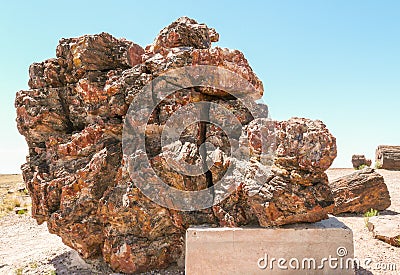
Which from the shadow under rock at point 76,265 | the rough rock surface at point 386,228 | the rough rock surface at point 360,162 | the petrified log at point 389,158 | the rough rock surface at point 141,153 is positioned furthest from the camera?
the rough rock surface at point 360,162

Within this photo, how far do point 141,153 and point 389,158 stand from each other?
1672 cm

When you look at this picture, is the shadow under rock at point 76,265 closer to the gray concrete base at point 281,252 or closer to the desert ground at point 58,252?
the desert ground at point 58,252

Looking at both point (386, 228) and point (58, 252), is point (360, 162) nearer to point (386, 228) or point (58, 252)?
point (386, 228)

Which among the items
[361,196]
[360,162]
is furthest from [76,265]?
[360,162]

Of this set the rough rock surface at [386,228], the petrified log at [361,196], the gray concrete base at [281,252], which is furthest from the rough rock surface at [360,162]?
the gray concrete base at [281,252]

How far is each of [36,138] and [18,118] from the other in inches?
26.8

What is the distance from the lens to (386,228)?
774cm

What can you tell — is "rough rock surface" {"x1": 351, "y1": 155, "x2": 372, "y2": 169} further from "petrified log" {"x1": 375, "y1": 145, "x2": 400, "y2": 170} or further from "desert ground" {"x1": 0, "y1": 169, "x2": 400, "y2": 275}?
"desert ground" {"x1": 0, "y1": 169, "x2": 400, "y2": 275}

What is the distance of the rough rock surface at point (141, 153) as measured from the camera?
5203 millimetres

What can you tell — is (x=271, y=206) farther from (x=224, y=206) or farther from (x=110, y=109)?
(x=110, y=109)

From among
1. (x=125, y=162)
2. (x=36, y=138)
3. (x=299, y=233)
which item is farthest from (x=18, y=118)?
(x=299, y=233)

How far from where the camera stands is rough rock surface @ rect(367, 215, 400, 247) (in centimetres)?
725

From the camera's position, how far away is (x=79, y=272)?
7.16m

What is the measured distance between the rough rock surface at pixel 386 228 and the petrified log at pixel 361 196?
67.5 inches
